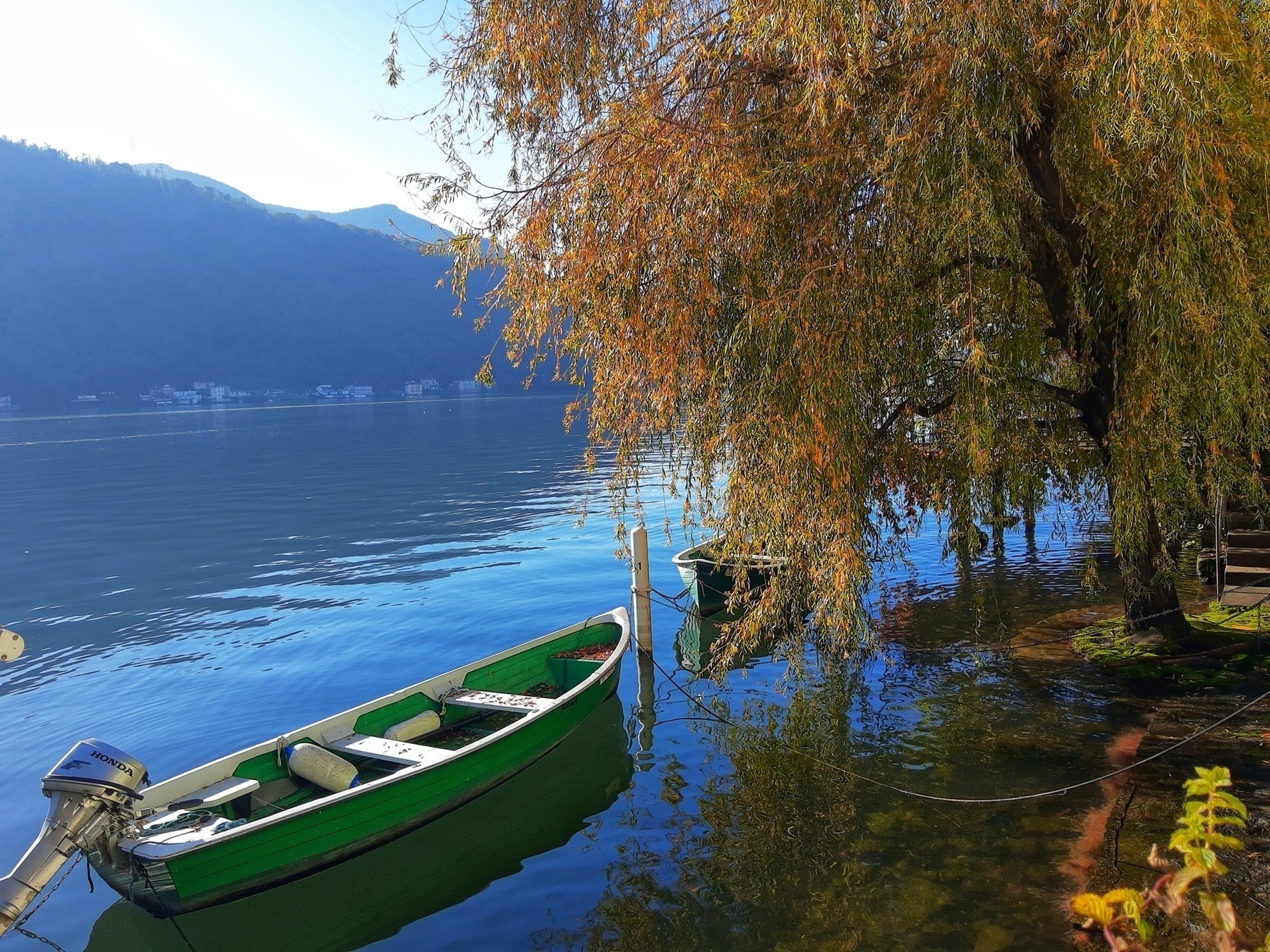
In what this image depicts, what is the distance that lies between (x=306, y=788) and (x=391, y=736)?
1335 mm

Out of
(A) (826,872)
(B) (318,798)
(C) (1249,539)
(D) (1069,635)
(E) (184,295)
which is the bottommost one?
(A) (826,872)

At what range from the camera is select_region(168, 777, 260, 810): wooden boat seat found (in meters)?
8.07

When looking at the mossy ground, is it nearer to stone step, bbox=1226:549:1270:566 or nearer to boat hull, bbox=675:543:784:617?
stone step, bbox=1226:549:1270:566

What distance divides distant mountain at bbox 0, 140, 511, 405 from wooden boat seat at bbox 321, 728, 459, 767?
150 metres

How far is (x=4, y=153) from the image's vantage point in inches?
6703

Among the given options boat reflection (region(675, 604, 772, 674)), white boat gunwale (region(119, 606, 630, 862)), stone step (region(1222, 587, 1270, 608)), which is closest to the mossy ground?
stone step (region(1222, 587, 1270, 608))

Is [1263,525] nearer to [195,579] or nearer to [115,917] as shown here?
[115,917]

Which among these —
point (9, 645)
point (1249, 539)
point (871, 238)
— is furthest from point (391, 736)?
point (1249, 539)

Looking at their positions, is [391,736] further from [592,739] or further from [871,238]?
[871,238]

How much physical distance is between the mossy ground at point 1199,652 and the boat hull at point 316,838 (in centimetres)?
787

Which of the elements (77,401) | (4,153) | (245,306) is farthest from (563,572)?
(4,153)

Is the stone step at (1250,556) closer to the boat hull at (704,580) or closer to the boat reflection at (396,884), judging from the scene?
the boat hull at (704,580)

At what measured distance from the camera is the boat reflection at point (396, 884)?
7.72 metres

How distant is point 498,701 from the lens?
10867 mm
